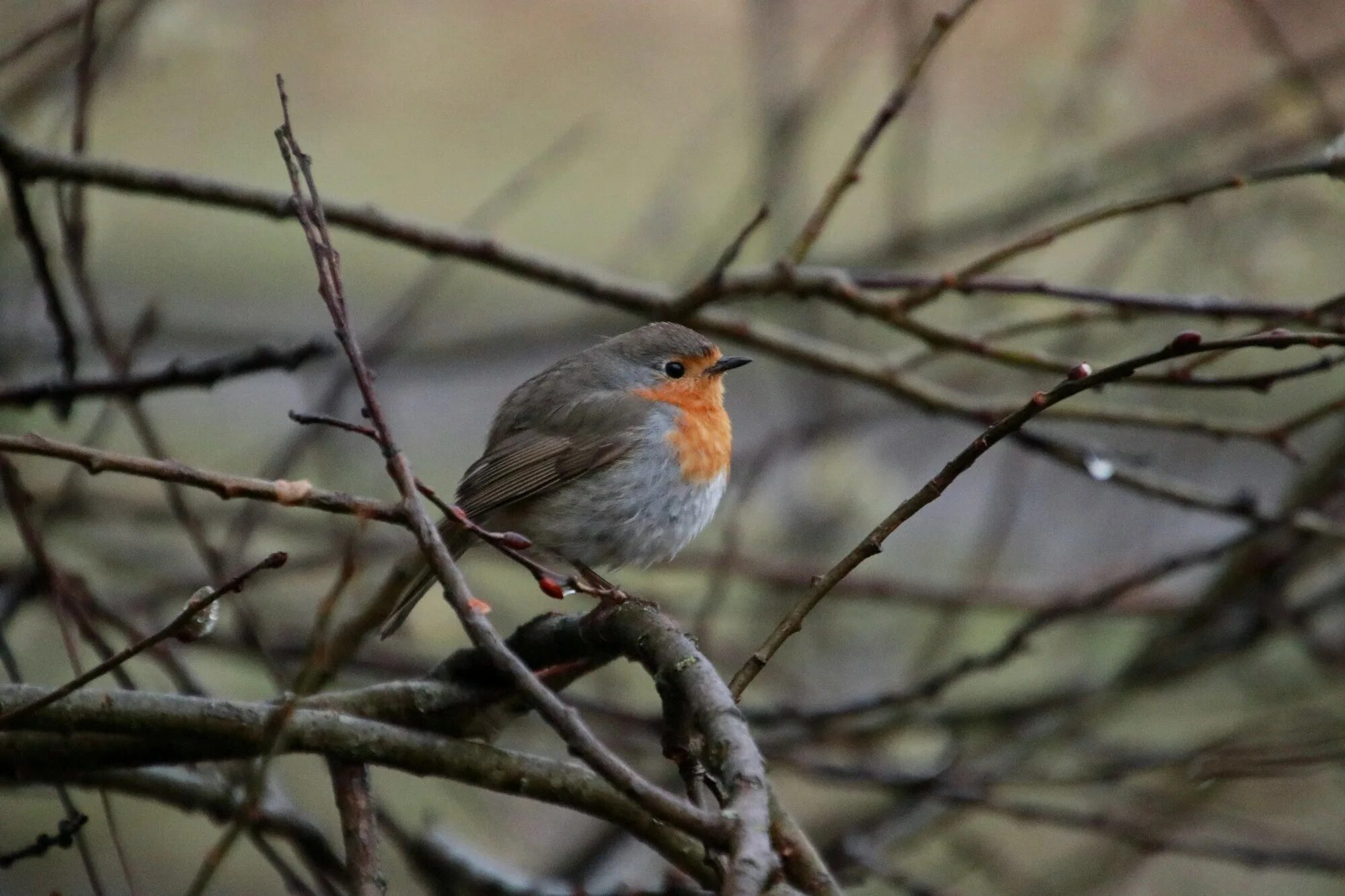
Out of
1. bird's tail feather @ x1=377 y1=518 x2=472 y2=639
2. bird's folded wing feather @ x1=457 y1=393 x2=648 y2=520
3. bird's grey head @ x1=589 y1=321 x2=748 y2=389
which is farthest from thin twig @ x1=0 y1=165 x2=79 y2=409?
bird's grey head @ x1=589 y1=321 x2=748 y2=389

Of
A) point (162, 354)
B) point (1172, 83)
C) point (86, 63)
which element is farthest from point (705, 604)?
point (162, 354)

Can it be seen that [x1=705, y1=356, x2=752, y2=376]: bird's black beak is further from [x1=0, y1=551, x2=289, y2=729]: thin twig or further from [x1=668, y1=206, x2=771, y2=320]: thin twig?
[x1=0, y1=551, x2=289, y2=729]: thin twig

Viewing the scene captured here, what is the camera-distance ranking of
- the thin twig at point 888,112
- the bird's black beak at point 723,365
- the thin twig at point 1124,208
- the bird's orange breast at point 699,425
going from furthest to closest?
1. the bird's black beak at point 723,365
2. the bird's orange breast at point 699,425
3. the thin twig at point 888,112
4. the thin twig at point 1124,208

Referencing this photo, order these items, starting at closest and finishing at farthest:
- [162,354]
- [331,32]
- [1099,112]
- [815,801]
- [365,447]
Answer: [1099,112] → [365,447] → [331,32] → [815,801] → [162,354]

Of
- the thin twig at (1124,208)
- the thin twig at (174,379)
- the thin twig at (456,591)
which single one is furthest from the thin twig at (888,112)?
the thin twig at (456,591)

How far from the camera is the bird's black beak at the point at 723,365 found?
14.7 ft

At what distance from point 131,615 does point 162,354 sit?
436cm

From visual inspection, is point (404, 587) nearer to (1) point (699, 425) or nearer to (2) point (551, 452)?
(2) point (551, 452)

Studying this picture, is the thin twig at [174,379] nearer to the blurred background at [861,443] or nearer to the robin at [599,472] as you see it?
the blurred background at [861,443]

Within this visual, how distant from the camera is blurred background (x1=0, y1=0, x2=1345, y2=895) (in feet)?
14.0

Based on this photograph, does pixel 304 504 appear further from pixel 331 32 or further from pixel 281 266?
pixel 281 266

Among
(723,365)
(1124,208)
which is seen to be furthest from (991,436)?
A: (723,365)

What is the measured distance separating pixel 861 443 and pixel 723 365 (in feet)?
8.06

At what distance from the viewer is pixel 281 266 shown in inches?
432
